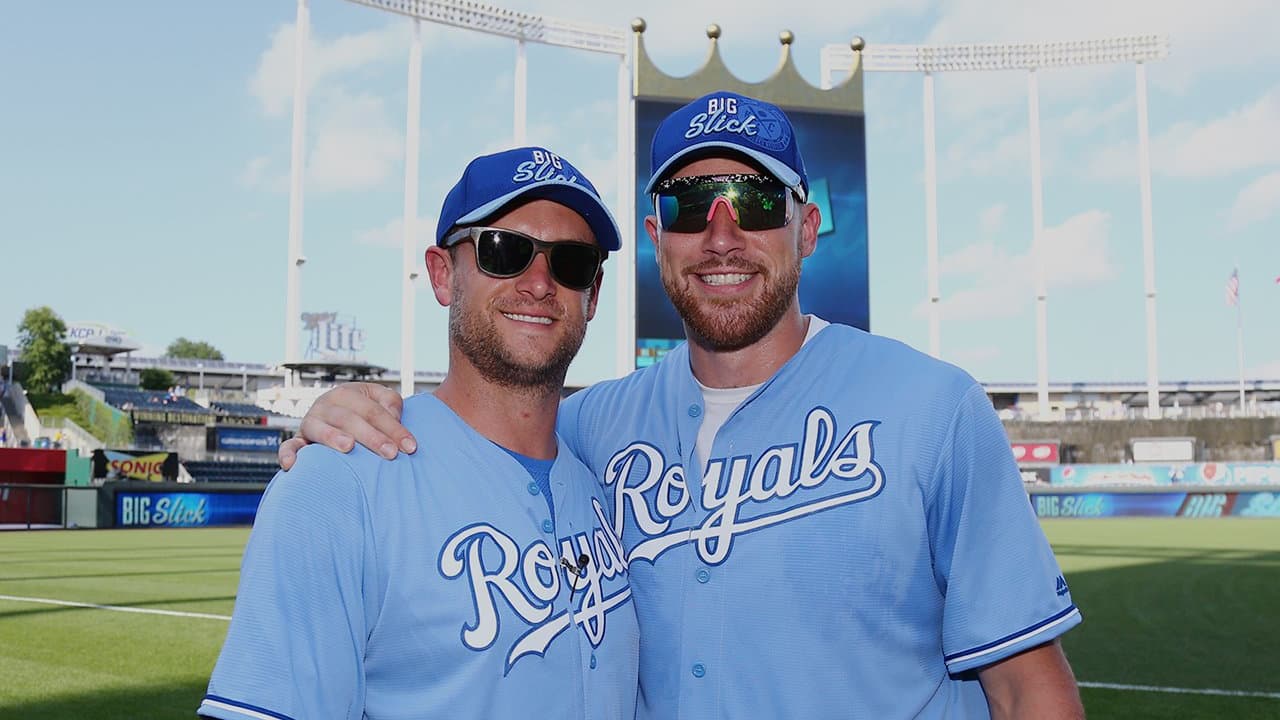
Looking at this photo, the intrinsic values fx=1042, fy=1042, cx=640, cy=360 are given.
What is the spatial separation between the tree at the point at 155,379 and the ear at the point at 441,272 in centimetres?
8790

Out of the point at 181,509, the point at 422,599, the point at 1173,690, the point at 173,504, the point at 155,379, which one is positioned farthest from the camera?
the point at 155,379

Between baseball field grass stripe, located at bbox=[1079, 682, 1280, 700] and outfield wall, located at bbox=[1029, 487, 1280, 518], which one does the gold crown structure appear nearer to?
outfield wall, located at bbox=[1029, 487, 1280, 518]

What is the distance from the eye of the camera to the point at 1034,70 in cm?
5078

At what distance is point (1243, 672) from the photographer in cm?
755

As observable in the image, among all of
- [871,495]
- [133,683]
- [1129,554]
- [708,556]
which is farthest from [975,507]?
[1129,554]

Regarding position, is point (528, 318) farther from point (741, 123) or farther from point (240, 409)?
point (240, 409)

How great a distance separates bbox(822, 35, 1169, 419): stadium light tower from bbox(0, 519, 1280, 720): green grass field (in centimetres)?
2895

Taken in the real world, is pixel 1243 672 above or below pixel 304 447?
below

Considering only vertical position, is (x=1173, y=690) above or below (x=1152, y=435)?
below

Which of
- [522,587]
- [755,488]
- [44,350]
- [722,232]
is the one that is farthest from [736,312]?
[44,350]

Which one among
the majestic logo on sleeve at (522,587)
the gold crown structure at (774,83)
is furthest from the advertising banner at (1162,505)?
the majestic logo on sleeve at (522,587)

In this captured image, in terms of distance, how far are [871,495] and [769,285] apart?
2.14 ft

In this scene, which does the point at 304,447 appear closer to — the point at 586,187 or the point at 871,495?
the point at 586,187

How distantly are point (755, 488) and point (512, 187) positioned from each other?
3.09ft
